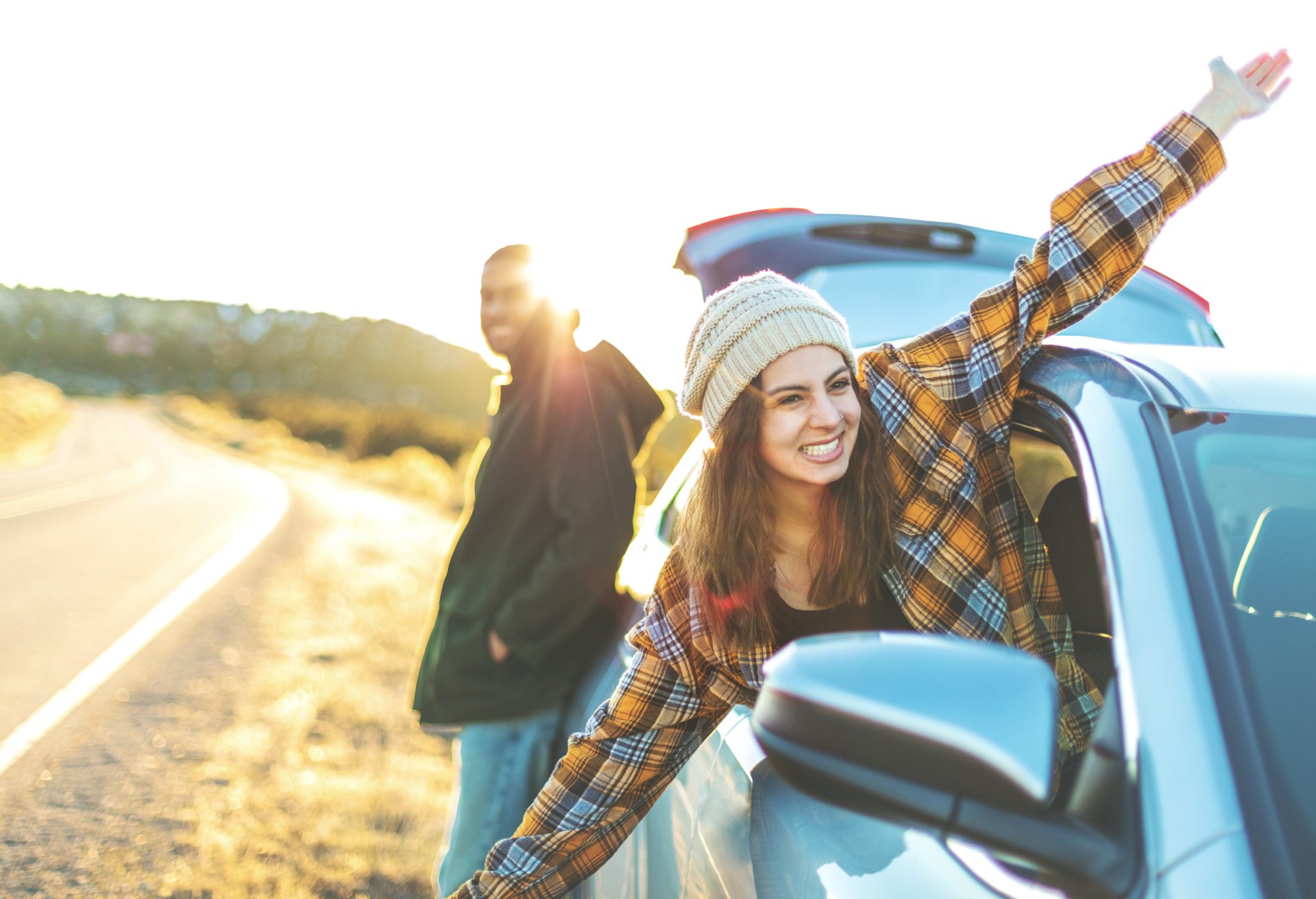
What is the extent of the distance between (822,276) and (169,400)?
81.2 metres

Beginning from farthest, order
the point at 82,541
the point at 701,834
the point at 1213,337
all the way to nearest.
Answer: the point at 82,541 < the point at 1213,337 < the point at 701,834

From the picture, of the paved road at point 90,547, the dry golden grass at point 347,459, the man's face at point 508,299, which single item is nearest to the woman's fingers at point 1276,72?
the man's face at point 508,299

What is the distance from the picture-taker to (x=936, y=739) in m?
0.91

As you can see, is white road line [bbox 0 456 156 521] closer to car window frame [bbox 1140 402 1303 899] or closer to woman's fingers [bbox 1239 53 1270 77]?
woman's fingers [bbox 1239 53 1270 77]

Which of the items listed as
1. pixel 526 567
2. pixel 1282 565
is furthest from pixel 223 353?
pixel 1282 565

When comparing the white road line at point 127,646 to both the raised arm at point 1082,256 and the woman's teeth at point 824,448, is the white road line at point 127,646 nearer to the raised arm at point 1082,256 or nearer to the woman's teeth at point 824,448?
the woman's teeth at point 824,448

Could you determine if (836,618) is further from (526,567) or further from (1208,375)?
(526,567)

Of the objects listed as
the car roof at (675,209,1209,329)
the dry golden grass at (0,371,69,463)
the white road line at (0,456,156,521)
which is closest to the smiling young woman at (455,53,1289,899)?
the car roof at (675,209,1209,329)

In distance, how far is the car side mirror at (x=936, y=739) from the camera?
0.89 metres

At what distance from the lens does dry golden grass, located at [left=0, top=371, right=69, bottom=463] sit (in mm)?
28703

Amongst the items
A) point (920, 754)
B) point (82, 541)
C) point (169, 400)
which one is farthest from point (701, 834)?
point (169, 400)

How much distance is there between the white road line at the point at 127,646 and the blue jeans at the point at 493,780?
281 cm

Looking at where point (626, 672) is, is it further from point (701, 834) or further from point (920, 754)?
point (920, 754)

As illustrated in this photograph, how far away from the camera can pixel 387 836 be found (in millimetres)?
3961
